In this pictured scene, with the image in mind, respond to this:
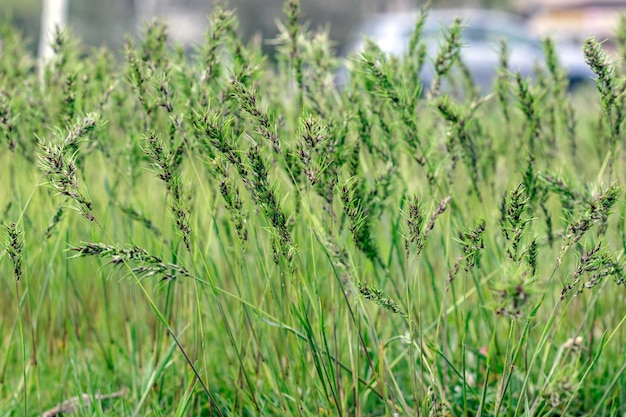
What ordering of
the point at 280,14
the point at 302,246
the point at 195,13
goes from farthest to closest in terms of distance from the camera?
the point at 280,14, the point at 195,13, the point at 302,246

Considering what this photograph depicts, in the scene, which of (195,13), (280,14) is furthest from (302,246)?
(280,14)

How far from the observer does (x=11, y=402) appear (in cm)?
181

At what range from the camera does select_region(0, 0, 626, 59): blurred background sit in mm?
9727

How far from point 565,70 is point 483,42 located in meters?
11.9

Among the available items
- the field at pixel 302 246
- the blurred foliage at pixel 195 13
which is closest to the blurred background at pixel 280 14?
the blurred foliage at pixel 195 13

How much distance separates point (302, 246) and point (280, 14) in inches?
815

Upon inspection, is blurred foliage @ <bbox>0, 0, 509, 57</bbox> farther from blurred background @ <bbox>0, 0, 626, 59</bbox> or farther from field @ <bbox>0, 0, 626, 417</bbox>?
field @ <bbox>0, 0, 626, 417</bbox>

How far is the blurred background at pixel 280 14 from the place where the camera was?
9727 mm

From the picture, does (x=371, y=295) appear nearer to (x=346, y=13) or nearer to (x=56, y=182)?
(x=56, y=182)

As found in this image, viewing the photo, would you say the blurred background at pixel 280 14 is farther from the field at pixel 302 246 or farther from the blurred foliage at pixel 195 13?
the field at pixel 302 246

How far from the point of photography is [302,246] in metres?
1.89

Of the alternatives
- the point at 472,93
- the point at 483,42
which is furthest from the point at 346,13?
the point at 472,93

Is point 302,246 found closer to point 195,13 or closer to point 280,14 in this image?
point 195,13

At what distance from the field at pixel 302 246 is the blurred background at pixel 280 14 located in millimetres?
7728
